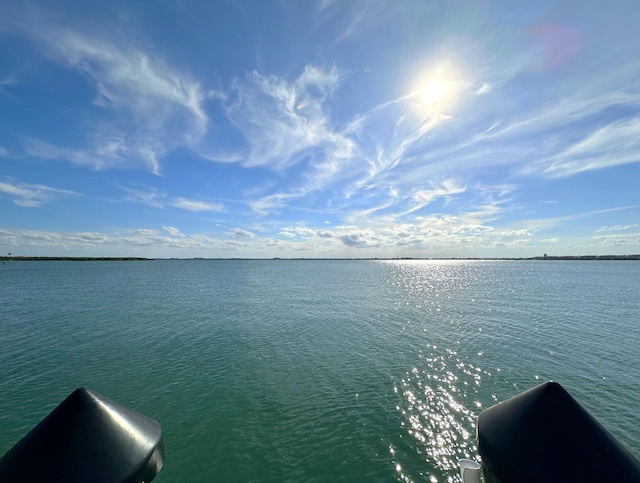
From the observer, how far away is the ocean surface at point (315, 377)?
418 inches

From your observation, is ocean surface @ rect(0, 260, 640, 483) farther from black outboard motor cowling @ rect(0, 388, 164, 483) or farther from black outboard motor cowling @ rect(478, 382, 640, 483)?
black outboard motor cowling @ rect(0, 388, 164, 483)

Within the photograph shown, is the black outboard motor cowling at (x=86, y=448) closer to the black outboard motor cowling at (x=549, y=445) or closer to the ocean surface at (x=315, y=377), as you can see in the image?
the black outboard motor cowling at (x=549, y=445)

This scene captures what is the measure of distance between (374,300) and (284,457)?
36.4 meters

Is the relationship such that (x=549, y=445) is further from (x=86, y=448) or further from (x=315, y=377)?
(x=315, y=377)

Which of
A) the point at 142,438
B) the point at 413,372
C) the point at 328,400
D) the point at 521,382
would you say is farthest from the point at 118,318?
the point at 521,382

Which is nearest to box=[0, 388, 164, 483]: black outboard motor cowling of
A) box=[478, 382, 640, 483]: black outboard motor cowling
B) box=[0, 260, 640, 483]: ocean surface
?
box=[478, 382, 640, 483]: black outboard motor cowling

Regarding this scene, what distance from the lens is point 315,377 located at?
16.9 metres

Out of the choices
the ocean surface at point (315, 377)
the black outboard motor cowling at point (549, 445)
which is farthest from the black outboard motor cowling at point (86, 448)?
the ocean surface at point (315, 377)

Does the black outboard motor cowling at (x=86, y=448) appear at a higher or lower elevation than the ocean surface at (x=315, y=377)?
higher

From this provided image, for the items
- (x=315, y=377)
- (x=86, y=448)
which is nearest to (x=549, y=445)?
(x=86, y=448)

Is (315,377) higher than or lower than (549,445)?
lower

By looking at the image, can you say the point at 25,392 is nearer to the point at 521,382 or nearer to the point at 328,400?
the point at 328,400

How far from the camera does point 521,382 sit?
53.1ft

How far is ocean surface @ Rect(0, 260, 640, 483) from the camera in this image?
34.9 ft
